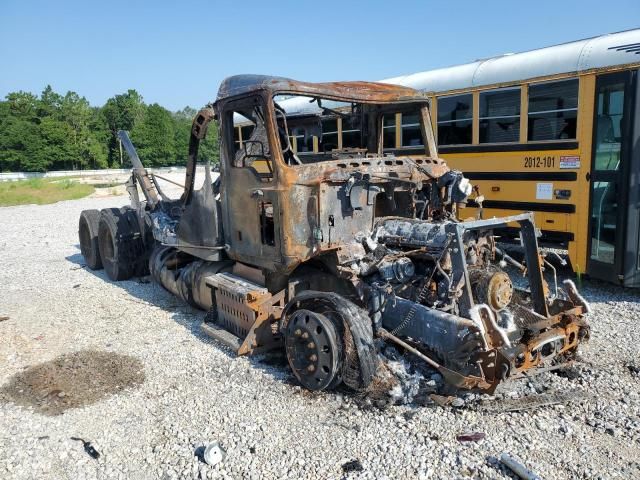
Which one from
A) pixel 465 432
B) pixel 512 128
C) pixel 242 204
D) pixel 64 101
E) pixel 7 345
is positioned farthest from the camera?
pixel 64 101

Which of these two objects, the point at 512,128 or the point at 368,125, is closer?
the point at 368,125

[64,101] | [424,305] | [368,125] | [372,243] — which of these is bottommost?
[424,305]

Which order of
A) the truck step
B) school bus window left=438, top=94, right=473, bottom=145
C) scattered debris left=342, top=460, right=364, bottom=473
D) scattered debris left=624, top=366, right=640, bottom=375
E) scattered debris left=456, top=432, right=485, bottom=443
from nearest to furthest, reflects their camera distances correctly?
1. scattered debris left=342, top=460, right=364, bottom=473
2. scattered debris left=456, top=432, right=485, bottom=443
3. scattered debris left=624, top=366, right=640, bottom=375
4. the truck step
5. school bus window left=438, top=94, right=473, bottom=145

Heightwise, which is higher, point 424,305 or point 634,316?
point 424,305

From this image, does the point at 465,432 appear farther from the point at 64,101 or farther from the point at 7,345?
the point at 64,101

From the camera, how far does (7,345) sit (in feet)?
19.9

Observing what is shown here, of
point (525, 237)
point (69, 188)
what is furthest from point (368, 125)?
point (69, 188)

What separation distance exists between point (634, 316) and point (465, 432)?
3761mm

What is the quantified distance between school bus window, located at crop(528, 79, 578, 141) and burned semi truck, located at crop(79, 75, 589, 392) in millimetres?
2509

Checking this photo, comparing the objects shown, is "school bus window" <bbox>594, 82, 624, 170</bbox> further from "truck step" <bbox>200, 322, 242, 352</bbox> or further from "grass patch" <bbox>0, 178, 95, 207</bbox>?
"grass patch" <bbox>0, 178, 95, 207</bbox>

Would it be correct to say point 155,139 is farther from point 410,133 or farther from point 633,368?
point 633,368

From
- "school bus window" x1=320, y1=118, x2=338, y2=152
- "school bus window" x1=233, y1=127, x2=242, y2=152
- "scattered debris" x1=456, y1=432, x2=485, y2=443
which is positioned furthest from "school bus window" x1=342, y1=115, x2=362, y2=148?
"scattered debris" x1=456, y1=432, x2=485, y2=443

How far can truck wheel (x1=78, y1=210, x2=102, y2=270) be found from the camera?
965 cm

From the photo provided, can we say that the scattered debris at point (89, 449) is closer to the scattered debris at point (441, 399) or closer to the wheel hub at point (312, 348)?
the wheel hub at point (312, 348)
